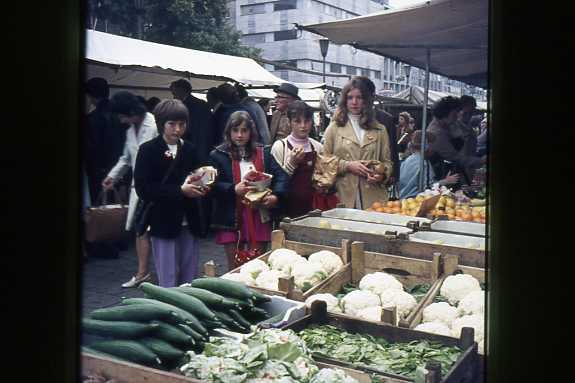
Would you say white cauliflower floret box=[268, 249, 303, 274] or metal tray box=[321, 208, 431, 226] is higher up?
metal tray box=[321, 208, 431, 226]

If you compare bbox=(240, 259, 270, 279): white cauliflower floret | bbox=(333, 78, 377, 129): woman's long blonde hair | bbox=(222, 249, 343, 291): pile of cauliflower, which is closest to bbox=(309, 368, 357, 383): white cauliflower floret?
bbox=(222, 249, 343, 291): pile of cauliflower

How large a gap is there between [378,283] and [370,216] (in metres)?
1.07

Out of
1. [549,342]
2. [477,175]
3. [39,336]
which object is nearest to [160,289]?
[39,336]

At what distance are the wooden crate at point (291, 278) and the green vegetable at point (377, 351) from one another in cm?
32

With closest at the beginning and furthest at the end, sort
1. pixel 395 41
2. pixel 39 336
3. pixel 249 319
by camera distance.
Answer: pixel 39 336 → pixel 249 319 → pixel 395 41

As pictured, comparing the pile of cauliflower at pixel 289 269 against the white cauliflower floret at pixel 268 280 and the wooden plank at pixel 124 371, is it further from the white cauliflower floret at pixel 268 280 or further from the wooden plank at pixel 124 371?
the wooden plank at pixel 124 371

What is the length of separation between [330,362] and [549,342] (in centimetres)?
138

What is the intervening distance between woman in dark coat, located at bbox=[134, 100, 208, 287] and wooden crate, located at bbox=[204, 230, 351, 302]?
581 millimetres

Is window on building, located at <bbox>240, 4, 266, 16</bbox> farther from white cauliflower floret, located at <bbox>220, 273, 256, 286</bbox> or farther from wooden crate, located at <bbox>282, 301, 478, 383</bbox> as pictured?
wooden crate, located at <bbox>282, 301, 478, 383</bbox>

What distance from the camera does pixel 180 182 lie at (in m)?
3.73

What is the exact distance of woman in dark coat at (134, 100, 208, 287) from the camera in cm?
363

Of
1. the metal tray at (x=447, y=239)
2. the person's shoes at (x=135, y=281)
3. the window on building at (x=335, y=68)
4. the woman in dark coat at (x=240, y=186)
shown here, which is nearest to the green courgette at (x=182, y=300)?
the metal tray at (x=447, y=239)

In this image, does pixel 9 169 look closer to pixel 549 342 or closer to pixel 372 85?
pixel 549 342

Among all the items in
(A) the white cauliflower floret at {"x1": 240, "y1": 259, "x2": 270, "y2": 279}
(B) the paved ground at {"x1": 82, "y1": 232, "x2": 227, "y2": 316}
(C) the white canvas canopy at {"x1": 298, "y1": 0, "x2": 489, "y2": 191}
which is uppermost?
(C) the white canvas canopy at {"x1": 298, "y1": 0, "x2": 489, "y2": 191}
